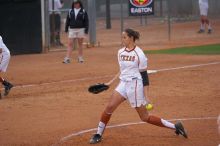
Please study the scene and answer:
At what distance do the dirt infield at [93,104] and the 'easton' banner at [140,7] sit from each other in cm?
606

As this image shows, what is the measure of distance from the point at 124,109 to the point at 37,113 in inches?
67.9

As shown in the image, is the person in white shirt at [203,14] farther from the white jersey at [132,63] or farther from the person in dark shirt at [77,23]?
the white jersey at [132,63]

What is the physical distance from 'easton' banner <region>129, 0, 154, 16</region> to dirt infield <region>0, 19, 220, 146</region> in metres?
6.06

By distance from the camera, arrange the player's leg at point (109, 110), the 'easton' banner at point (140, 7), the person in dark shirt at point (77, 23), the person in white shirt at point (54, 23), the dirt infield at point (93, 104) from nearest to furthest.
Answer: the player's leg at point (109, 110) < the dirt infield at point (93, 104) < the person in dark shirt at point (77, 23) < the person in white shirt at point (54, 23) < the 'easton' banner at point (140, 7)

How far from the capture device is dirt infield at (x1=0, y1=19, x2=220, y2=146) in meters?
10.1

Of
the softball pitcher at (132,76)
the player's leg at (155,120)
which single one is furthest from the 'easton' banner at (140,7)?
the softball pitcher at (132,76)

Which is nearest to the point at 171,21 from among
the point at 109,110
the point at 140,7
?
the point at 140,7

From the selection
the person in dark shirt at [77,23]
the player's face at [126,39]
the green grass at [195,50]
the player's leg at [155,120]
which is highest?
the player's face at [126,39]

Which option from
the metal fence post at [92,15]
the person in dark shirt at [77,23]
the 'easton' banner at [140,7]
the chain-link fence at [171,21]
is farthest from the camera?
the chain-link fence at [171,21]

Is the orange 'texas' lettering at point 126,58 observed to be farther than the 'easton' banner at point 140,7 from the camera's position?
No

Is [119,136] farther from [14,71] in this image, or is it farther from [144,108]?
[14,71]

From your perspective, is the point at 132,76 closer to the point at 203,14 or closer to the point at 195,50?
the point at 195,50

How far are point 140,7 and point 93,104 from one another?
1413cm

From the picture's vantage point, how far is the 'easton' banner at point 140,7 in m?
26.7
